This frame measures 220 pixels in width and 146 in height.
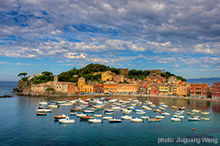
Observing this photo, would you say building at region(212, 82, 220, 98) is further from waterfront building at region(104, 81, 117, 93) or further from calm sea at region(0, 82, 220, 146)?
waterfront building at region(104, 81, 117, 93)

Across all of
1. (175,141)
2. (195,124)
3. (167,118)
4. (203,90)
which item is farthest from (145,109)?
(203,90)

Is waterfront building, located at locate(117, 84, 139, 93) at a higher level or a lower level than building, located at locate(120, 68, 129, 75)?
lower

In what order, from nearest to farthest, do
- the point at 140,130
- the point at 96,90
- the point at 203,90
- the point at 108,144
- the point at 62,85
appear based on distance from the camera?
the point at 108,144
the point at 140,130
the point at 203,90
the point at 62,85
the point at 96,90

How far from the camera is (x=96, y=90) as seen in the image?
9819cm

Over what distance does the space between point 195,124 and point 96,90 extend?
67.2m

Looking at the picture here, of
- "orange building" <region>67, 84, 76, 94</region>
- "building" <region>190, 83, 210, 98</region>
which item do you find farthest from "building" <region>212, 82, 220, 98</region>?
"orange building" <region>67, 84, 76, 94</region>

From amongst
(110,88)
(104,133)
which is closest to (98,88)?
(110,88)

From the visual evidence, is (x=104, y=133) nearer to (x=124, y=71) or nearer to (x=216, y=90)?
(x=216, y=90)

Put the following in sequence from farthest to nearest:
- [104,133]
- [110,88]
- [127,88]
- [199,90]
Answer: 1. [127,88]
2. [110,88]
3. [199,90]
4. [104,133]

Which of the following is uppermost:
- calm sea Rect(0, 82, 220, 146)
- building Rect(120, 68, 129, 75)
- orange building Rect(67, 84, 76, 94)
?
building Rect(120, 68, 129, 75)

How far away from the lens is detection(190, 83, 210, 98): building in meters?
80.8

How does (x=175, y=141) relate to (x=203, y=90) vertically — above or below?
below

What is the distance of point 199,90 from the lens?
269ft

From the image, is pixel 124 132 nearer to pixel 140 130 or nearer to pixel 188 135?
pixel 140 130
